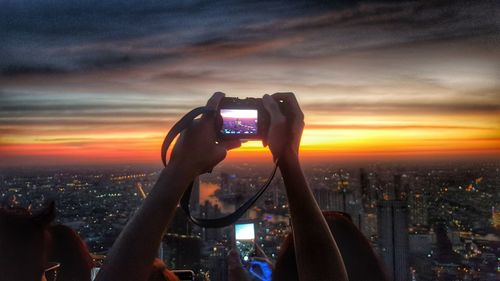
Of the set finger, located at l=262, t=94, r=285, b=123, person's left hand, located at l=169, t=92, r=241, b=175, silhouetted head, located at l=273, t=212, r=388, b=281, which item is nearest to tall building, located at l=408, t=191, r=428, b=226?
silhouetted head, located at l=273, t=212, r=388, b=281

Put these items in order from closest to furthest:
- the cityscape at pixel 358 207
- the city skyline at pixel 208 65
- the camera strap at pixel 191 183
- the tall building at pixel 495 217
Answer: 1. the camera strap at pixel 191 183
2. the cityscape at pixel 358 207
3. the city skyline at pixel 208 65
4. the tall building at pixel 495 217

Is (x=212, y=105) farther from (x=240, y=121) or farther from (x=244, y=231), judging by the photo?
(x=244, y=231)

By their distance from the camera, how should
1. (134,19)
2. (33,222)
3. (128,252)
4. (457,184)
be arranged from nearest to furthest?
(128,252) < (33,222) < (134,19) < (457,184)

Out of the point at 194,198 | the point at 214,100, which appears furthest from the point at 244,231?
the point at 214,100

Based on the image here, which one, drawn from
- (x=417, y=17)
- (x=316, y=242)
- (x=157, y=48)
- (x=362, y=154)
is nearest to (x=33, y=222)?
(x=316, y=242)

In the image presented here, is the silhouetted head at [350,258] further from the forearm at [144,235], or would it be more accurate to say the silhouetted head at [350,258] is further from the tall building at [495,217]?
the tall building at [495,217]

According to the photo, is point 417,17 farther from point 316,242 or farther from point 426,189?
point 316,242

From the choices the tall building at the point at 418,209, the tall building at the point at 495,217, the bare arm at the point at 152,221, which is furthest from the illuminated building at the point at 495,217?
the bare arm at the point at 152,221
